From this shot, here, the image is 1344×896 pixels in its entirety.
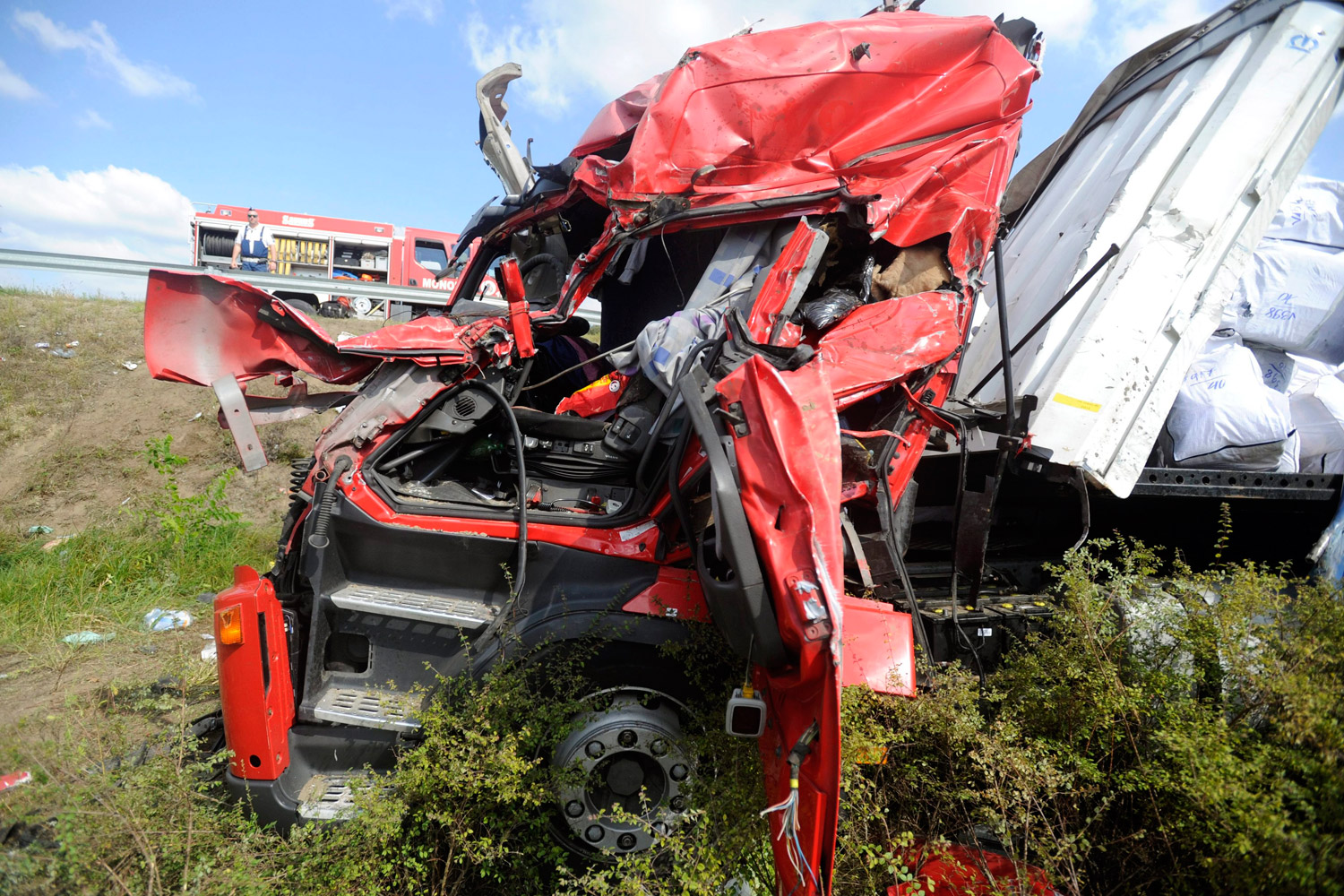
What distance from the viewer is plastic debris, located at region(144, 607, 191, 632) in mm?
4557

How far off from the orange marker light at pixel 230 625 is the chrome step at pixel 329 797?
2.09 ft

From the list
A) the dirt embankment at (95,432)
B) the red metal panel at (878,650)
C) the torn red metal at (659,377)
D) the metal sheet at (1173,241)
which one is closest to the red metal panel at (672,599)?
the torn red metal at (659,377)

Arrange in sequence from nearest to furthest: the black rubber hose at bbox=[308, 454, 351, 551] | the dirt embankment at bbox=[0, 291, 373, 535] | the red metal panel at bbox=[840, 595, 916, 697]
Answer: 1. the red metal panel at bbox=[840, 595, 916, 697]
2. the black rubber hose at bbox=[308, 454, 351, 551]
3. the dirt embankment at bbox=[0, 291, 373, 535]

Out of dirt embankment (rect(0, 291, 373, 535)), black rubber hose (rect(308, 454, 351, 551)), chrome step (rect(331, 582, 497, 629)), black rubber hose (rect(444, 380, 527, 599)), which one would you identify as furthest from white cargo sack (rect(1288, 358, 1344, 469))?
dirt embankment (rect(0, 291, 373, 535))

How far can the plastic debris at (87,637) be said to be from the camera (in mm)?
4219

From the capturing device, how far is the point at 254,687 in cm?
234

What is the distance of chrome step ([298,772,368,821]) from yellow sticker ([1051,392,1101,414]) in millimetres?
3226

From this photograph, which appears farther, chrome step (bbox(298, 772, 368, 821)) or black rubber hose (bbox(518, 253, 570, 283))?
black rubber hose (bbox(518, 253, 570, 283))

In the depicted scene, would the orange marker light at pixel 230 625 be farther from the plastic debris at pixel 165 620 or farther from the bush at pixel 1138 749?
the plastic debris at pixel 165 620

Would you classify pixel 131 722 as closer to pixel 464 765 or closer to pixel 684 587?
pixel 464 765

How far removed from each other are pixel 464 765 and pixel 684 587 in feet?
3.15

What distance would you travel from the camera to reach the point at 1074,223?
355 centimetres

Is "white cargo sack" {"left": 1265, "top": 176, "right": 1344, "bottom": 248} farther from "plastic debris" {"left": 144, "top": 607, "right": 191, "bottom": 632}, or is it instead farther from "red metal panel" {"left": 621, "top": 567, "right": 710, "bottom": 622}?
"plastic debris" {"left": 144, "top": 607, "right": 191, "bottom": 632}

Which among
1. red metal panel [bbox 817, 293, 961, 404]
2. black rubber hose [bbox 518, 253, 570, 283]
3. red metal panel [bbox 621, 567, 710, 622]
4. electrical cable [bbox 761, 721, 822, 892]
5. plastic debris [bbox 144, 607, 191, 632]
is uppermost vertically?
black rubber hose [bbox 518, 253, 570, 283]
